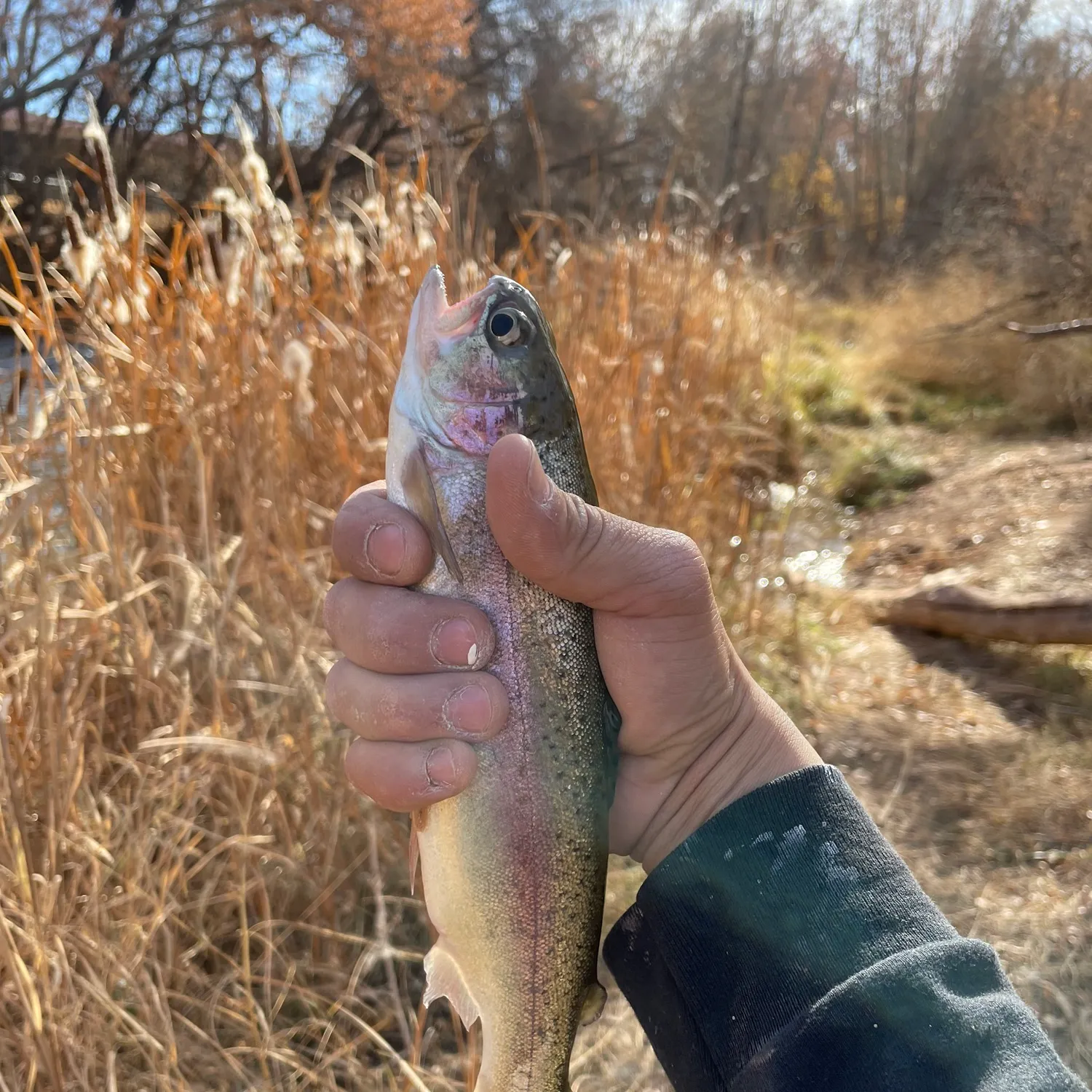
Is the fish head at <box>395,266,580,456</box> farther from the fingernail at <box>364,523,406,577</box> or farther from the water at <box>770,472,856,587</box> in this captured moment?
the water at <box>770,472,856,587</box>

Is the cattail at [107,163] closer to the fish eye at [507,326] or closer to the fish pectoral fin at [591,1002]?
the fish eye at [507,326]

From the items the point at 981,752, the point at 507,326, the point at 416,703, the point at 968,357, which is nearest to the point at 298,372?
the point at 507,326

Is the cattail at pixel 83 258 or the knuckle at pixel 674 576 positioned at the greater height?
the cattail at pixel 83 258

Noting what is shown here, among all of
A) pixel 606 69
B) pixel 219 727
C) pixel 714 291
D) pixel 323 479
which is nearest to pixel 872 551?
pixel 714 291

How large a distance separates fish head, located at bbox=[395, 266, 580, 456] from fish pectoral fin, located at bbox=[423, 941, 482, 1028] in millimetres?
817

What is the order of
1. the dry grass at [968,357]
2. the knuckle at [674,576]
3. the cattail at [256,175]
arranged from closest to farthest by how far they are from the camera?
the knuckle at [674,576]
the cattail at [256,175]
the dry grass at [968,357]

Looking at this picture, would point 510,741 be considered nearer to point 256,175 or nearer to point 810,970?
point 810,970

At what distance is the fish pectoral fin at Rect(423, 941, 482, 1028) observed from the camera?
4.30 feet

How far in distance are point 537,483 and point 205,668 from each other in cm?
173

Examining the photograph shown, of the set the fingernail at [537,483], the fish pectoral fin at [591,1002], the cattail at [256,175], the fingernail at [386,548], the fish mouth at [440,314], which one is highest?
the cattail at [256,175]

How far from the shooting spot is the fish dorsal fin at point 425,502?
1.31 m

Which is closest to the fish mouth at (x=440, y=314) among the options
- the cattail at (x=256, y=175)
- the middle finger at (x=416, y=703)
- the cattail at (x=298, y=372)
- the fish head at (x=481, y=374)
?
the fish head at (x=481, y=374)

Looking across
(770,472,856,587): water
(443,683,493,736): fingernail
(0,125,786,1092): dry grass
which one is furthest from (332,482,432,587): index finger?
(770,472,856,587): water

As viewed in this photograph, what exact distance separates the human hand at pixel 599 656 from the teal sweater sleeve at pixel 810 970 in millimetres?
236
